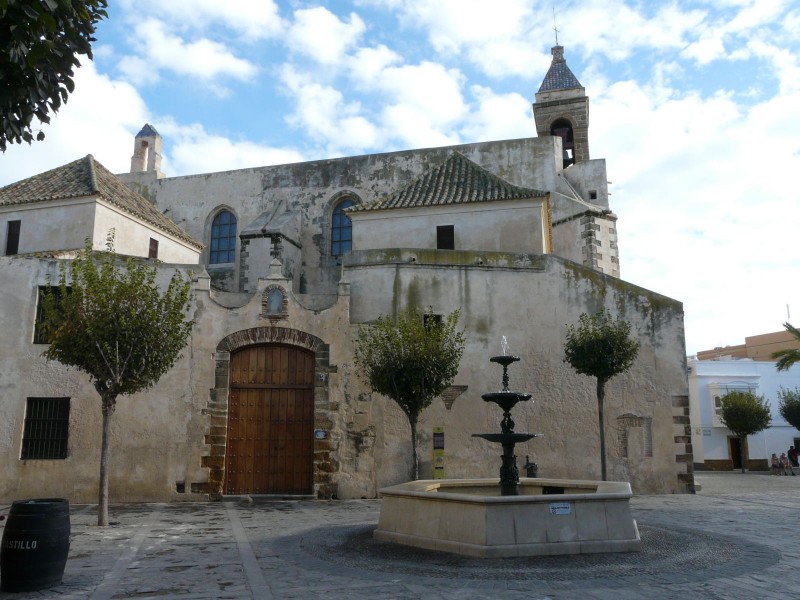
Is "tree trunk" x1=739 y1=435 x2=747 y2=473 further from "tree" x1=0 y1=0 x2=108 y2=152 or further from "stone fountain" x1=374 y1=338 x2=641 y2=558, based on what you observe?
"tree" x1=0 y1=0 x2=108 y2=152

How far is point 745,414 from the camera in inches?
1275

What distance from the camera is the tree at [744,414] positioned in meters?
32.3

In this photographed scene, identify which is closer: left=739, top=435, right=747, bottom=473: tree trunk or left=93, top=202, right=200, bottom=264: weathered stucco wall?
left=93, top=202, right=200, bottom=264: weathered stucco wall

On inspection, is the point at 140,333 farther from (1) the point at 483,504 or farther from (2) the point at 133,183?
(2) the point at 133,183

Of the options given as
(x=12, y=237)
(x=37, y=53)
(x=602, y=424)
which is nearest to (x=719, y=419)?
(x=602, y=424)

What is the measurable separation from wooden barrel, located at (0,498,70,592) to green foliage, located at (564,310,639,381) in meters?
11.3

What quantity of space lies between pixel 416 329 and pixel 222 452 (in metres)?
5.35

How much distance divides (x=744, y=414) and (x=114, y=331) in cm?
3100

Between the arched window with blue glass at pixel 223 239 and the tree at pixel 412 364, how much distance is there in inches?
619

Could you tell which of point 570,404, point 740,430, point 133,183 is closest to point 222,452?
point 570,404

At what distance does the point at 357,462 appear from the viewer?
15.4 metres

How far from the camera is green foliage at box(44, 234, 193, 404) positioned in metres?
11.1

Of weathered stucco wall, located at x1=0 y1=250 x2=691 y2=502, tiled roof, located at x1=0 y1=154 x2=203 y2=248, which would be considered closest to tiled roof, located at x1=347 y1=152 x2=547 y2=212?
weathered stucco wall, located at x1=0 y1=250 x2=691 y2=502

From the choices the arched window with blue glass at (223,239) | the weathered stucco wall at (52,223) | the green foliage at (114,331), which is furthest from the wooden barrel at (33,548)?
the arched window with blue glass at (223,239)
